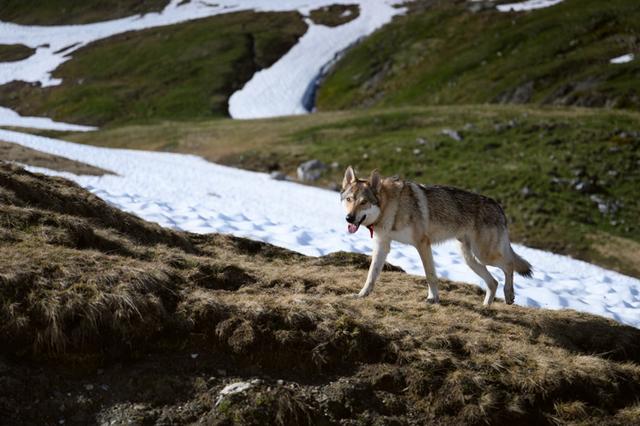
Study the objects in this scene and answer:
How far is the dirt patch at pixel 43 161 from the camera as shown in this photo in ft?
113

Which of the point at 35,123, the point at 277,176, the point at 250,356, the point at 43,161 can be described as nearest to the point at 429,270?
the point at 250,356

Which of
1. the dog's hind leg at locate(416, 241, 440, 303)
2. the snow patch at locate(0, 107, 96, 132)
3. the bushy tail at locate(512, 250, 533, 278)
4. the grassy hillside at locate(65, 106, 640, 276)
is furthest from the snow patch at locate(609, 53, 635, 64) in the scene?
the snow patch at locate(0, 107, 96, 132)

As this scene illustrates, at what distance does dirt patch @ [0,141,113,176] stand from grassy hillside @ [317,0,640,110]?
183 feet

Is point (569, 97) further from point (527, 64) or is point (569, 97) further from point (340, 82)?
point (340, 82)

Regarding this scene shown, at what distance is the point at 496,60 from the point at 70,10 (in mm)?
134009

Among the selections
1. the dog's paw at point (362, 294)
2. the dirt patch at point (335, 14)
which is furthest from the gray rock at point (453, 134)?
the dirt patch at point (335, 14)

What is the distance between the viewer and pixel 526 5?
377 feet

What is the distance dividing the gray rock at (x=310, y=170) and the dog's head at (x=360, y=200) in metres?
33.8

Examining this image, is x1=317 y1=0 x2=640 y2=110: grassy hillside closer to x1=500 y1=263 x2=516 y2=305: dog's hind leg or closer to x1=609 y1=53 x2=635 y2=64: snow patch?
x1=609 y1=53 x2=635 y2=64: snow patch

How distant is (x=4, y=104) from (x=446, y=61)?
8534cm

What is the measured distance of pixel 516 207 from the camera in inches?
1534

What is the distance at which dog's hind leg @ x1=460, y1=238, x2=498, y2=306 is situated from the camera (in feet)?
48.0

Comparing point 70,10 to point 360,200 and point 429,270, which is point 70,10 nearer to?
point 360,200

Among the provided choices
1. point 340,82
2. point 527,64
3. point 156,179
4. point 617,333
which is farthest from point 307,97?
point 617,333
